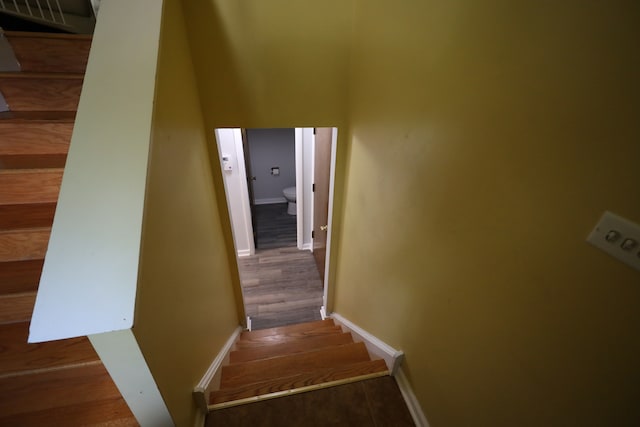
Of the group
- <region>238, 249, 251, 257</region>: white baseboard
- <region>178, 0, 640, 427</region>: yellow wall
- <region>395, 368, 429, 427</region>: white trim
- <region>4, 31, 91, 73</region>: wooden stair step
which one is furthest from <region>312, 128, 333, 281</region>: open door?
<region>4, 31, 91, 73</region>: wooden stair step

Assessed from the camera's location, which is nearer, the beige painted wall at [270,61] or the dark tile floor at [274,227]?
the beige painted wall at [270,61]

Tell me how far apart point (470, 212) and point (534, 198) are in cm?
20

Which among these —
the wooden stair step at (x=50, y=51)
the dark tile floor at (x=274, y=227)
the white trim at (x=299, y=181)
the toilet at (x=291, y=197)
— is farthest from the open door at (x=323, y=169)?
the wooden stair step at (x=50, y=51)

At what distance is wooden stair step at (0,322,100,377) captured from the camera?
2.91 ft

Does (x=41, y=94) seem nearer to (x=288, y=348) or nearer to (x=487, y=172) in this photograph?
(x=487, y=172)

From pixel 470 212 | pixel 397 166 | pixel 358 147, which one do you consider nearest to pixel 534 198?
pixel 470 212

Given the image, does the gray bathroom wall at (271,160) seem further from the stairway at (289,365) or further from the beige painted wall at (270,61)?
the stairway at (289,365)

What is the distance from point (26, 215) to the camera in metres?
0.95

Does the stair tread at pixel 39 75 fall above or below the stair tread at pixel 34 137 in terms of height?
above

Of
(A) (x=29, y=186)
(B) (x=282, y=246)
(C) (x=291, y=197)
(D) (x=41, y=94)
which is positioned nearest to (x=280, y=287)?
(B) (x=282, y=246)

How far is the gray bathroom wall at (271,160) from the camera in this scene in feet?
14.3

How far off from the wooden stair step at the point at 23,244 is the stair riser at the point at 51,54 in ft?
2.88

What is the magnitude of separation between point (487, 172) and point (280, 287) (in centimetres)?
282

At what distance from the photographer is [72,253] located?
52 centimetres
